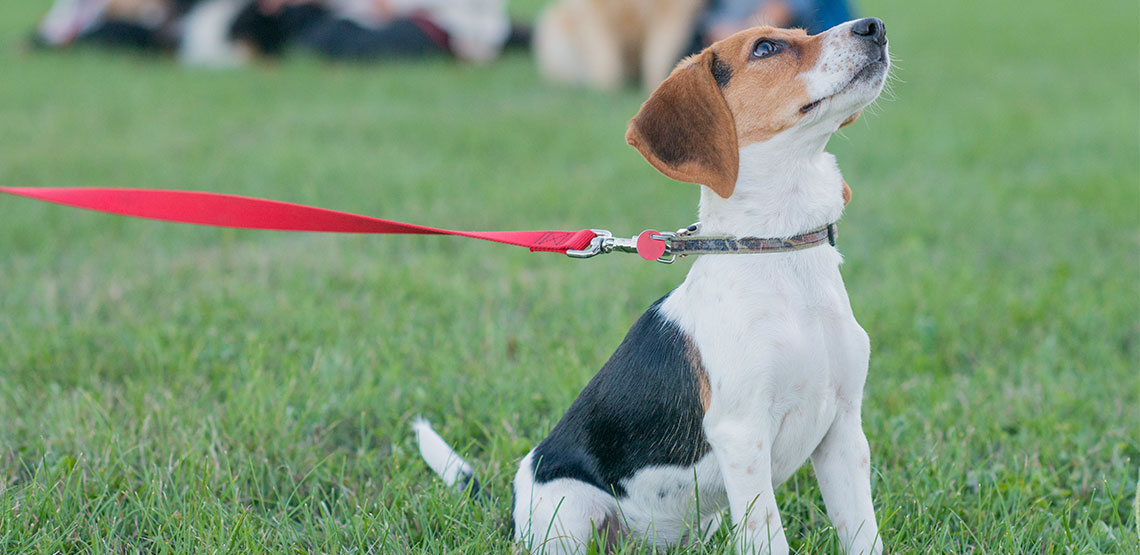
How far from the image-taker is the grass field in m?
2.63

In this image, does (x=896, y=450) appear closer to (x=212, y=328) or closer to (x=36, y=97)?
(x=212, y=328)

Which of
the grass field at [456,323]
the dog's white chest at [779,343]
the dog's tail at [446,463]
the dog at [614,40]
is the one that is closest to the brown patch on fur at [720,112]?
the dog's white chest at [779,343]

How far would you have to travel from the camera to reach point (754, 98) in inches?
89.7

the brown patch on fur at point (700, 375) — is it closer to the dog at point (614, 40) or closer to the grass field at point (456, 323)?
the grass field at point (456, 323)

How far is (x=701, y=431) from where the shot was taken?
225cm

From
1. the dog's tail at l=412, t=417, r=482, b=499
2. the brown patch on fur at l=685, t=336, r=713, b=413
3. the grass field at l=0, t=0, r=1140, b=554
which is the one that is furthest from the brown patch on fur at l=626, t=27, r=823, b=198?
the dog's tail at l=412, t=417, r=482, b=499

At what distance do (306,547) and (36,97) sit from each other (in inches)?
353

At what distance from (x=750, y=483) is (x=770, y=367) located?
0.84ft

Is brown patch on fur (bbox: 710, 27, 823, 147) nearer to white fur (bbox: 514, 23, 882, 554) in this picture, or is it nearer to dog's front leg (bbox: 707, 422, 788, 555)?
white fur (bbox: 514, 23, 882, 554)

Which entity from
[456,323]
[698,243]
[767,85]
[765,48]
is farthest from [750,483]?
[456,323]

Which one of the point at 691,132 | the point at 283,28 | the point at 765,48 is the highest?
the point at 765,48

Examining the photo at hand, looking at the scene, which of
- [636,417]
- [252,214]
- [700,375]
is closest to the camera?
[700,375]

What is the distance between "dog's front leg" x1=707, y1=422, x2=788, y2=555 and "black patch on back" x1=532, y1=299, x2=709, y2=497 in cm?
13

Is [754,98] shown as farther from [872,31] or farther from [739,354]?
[739,354]
